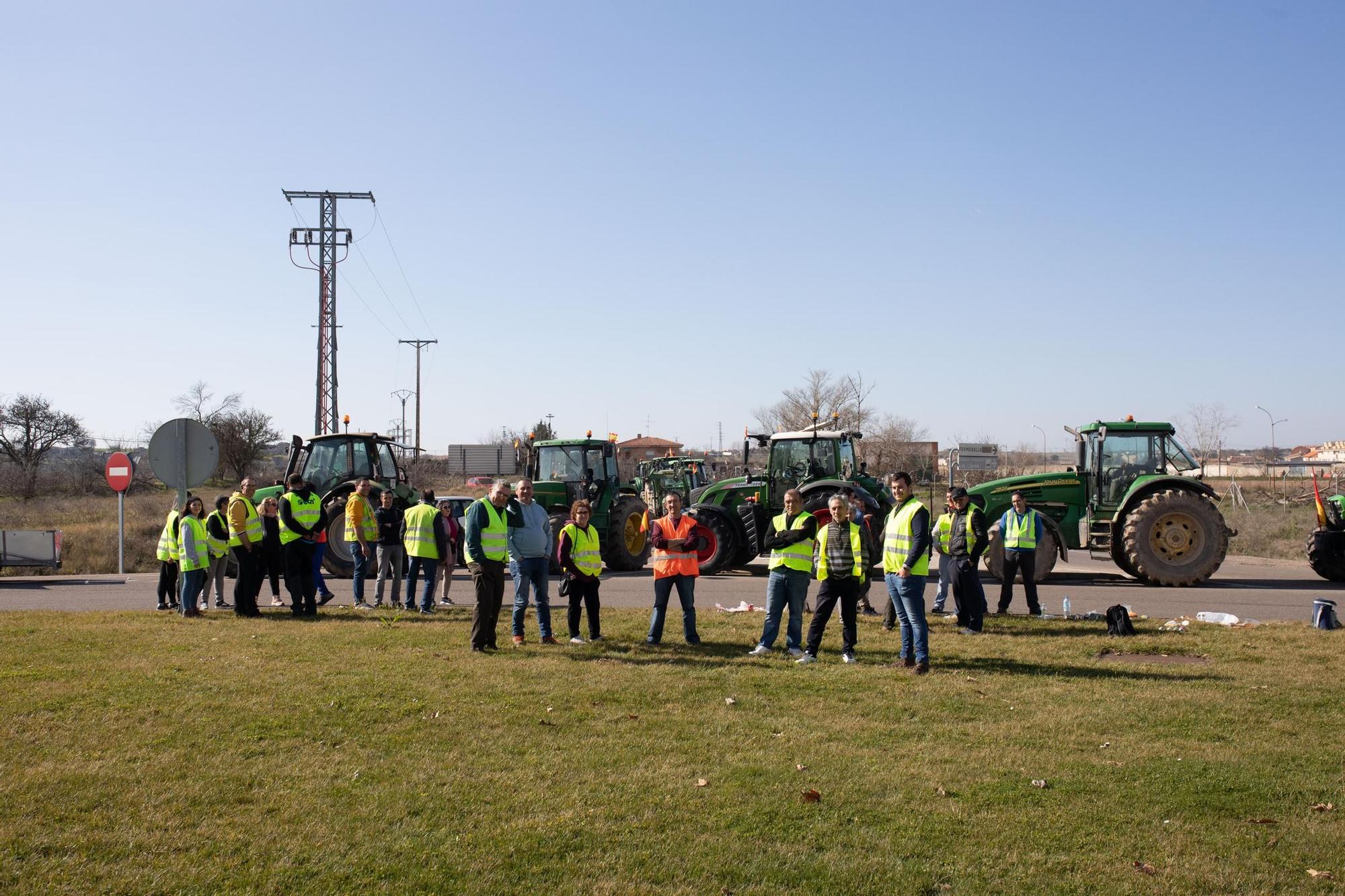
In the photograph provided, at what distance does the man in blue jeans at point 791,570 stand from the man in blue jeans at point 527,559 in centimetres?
222

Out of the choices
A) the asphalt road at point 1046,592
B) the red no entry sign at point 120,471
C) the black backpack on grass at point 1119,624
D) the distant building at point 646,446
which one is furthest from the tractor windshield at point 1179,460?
the distant building at point 646,446

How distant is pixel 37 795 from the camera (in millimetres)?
5613

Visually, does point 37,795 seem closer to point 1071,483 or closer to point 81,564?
point 1071,483

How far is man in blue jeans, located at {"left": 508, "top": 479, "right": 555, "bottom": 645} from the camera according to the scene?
10750mm

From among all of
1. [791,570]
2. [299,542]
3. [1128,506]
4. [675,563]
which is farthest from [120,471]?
[1128,506]

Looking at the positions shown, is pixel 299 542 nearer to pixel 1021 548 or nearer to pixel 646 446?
pixel 1021 548

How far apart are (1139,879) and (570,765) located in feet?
10.5

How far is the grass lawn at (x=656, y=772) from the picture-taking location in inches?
191

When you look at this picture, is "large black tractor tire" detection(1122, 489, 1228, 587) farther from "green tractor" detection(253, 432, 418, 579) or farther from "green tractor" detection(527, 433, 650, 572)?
"green tractor" detection(253, 432, 418, 579)

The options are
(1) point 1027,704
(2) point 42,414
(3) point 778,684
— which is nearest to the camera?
(1) point 1027,704

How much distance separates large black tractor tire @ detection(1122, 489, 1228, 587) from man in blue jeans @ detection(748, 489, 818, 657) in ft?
27.8

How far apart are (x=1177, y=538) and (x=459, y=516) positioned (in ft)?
41.0

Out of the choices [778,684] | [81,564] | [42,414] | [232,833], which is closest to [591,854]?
[232,833]

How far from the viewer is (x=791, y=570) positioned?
33.4ft
